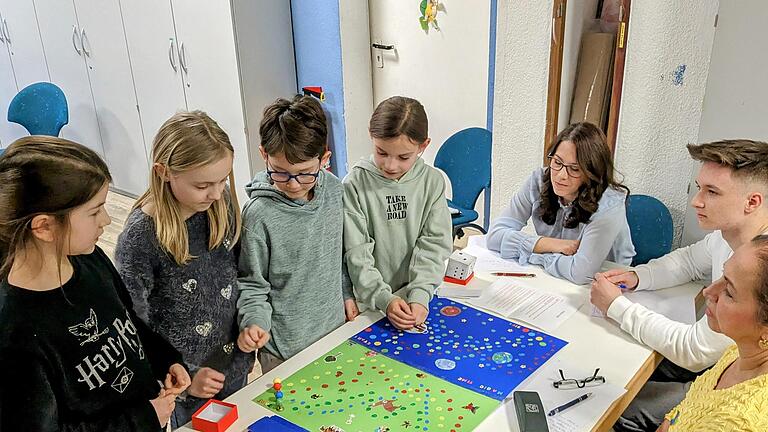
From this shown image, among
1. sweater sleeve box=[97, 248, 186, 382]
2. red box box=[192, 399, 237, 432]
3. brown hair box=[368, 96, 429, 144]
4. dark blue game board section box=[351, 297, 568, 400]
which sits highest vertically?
brown hair box=[368, 96, 429, 144]

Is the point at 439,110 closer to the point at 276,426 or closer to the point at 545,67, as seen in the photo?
the point at 545,67

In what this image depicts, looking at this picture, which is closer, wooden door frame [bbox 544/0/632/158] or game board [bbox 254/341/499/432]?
game board [bbox 254/341/499/432]

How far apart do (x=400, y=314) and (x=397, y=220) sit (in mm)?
306

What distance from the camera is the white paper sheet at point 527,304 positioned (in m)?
1.77

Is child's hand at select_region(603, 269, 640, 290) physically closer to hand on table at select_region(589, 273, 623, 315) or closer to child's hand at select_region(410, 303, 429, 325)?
hand on table at select_region(589, 273, 623, 315)

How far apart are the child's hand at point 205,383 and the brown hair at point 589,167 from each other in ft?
4.29

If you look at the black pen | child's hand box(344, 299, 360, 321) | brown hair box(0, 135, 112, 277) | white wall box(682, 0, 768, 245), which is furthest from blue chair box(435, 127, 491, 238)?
brown hair box(0, 135, 112, 277)

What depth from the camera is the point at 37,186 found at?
1092mm

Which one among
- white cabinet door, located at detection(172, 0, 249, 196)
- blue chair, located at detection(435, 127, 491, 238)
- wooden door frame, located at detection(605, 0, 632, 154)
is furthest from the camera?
white cabinet door, located at detection(172, 0, 249, 196)

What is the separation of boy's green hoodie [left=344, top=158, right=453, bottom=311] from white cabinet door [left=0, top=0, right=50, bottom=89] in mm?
4508

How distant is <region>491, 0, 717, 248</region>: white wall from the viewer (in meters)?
2.24

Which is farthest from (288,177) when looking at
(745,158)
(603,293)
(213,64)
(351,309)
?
(213,64)

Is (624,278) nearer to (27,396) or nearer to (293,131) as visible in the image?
(293,131)

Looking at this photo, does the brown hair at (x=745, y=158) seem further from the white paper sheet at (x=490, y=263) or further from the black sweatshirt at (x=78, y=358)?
the black sweatshirt at (x=78, y=358)
